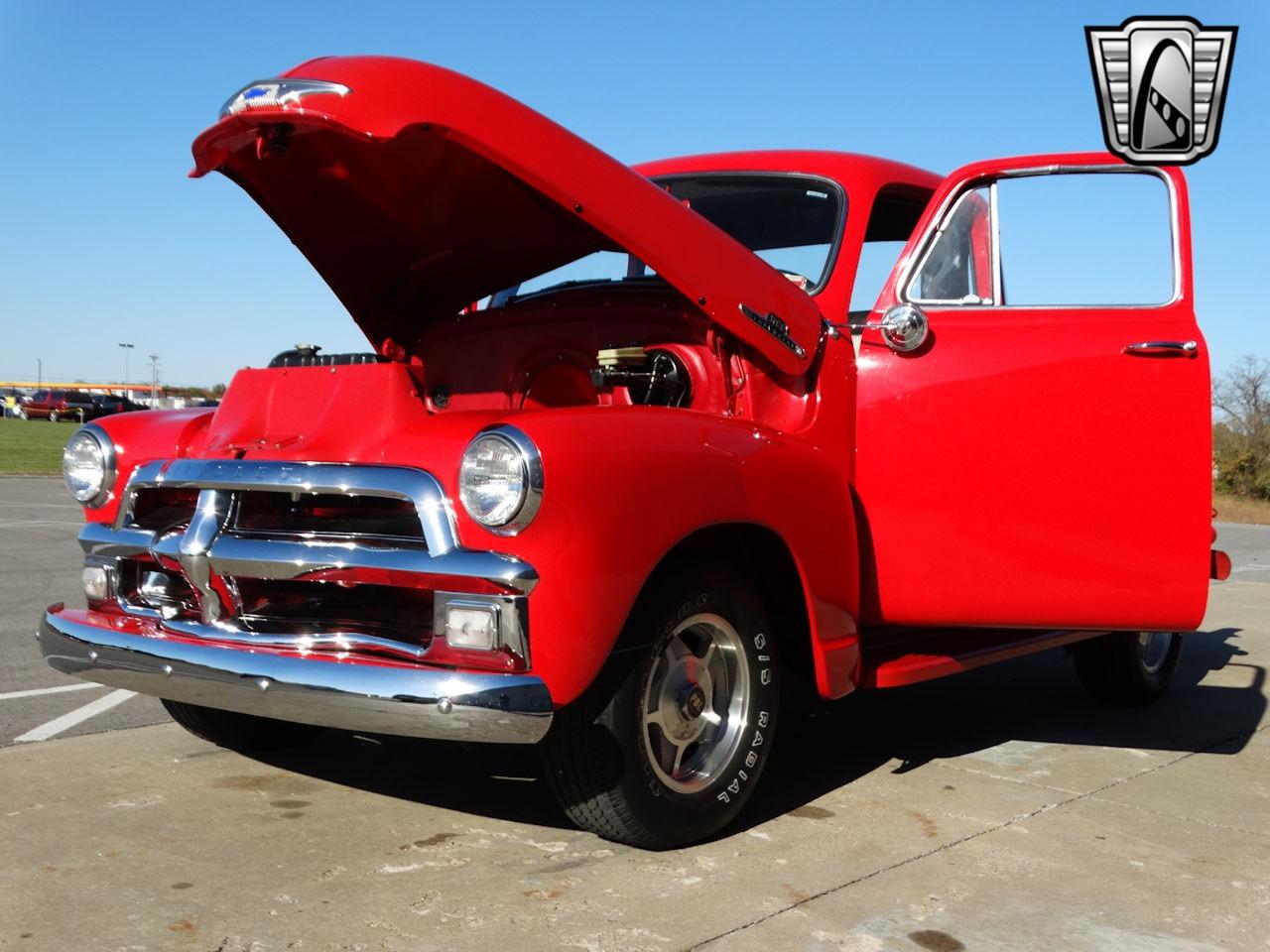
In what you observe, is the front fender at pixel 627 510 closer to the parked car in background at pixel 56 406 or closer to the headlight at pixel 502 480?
the headlight at pixel 502 480

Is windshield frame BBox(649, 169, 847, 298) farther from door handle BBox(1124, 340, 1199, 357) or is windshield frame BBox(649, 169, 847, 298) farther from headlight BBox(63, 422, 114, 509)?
headlight BBox(63, 422, 114, 509)

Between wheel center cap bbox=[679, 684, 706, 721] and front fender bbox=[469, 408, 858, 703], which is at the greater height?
front fender bbox=[469, 408, 858, 703]

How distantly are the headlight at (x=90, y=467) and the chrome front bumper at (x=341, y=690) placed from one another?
2.13 feet

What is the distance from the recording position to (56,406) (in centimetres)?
6259

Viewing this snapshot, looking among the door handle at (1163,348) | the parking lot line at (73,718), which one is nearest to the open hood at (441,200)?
the door handle at (1163,348)

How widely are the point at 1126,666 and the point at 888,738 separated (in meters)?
1.36

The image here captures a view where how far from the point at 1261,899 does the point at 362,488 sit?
98.4 inches

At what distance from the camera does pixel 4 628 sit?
660 cm

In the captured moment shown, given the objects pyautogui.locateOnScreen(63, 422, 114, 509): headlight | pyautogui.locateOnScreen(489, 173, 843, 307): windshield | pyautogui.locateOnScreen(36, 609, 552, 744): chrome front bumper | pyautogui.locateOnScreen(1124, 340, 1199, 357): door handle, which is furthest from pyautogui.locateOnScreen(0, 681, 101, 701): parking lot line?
pyautogui.locateOnScreen(1124, 340, 1199, 357): door handle

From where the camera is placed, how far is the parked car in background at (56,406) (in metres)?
62.4

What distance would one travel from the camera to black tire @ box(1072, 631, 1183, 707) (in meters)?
5.67

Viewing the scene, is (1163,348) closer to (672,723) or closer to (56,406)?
(672,723)

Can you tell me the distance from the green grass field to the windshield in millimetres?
14327

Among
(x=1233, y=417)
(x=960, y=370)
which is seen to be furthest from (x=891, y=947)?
(x=1233, y=417)
